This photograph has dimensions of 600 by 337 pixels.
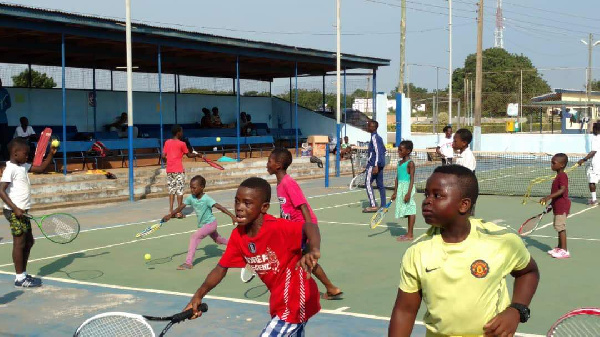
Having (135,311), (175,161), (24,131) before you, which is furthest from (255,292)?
(24,131)

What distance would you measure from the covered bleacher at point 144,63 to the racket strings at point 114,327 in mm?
15458

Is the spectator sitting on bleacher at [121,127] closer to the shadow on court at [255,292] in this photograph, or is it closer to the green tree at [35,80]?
the green tree at [35,80]

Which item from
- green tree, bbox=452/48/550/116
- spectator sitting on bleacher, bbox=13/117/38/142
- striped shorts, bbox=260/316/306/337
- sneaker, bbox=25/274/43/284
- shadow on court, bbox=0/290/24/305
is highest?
green tree, bbox=452/48/550/116

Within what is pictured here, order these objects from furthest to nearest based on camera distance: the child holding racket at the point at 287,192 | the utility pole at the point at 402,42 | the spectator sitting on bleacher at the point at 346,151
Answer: the utility pole at the point at 402,42 < the spectator sitting on bleacher at the point at 346,151 < the child holding racket at the point at 287,192

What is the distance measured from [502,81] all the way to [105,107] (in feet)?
199

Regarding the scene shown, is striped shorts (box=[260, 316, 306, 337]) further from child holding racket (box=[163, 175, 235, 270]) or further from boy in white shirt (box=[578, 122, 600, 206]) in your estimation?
boy in white shirt (box=[578, 122, 600, 206])

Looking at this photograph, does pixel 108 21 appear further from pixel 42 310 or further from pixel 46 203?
pixel 42 310

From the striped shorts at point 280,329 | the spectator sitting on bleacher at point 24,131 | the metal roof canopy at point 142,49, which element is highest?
the metal roof canopy at point 142,49

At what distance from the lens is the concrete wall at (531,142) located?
3890 cm

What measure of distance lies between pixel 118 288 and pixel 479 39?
34159 millimetres

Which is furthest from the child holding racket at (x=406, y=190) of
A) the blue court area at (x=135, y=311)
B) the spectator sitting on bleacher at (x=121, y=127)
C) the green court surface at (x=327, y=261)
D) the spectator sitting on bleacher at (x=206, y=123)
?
the spectator sitting on bleacher at (x=206, y=123)

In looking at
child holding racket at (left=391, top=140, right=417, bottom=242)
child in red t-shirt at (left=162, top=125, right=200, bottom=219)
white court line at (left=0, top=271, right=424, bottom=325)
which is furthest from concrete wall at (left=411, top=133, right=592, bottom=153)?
white court line at (left=0, top=271, right=424, bottom=325)

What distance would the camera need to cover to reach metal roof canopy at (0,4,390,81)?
63.5ft

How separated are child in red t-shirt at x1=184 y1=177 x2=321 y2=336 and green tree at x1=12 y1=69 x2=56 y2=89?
22.2 metres
